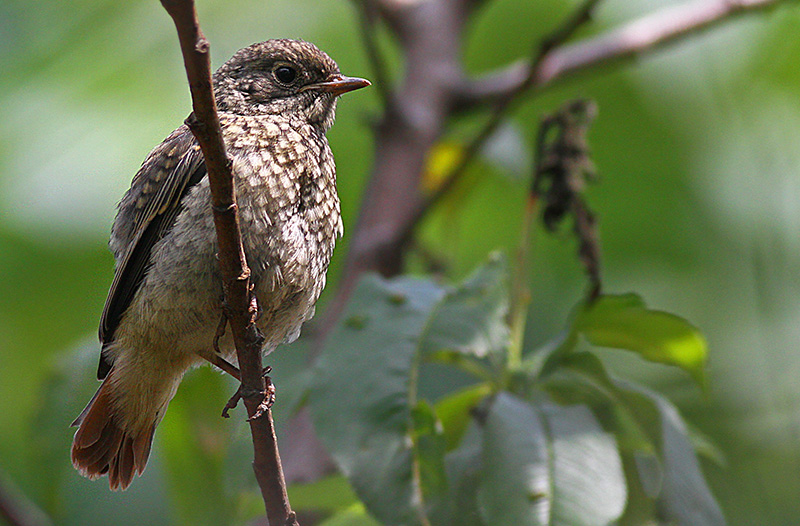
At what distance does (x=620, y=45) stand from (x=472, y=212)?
4.46 ft

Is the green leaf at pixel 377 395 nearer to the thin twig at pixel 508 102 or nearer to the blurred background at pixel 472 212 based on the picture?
the blurred background at pixel 472 212

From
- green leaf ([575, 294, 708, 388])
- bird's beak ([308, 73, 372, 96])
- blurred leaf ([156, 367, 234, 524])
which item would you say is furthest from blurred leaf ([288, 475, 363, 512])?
bird's beak ([308, 73, 372, 96])

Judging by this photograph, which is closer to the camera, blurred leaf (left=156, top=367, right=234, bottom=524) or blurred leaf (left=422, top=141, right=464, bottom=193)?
blurred leaf (left=156, top=367, right=234, bottom=524)

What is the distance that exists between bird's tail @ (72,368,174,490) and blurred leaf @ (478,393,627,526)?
0.80m

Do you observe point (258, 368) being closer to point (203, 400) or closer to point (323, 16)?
point (203, 400)

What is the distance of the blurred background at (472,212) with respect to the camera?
10.2 ft

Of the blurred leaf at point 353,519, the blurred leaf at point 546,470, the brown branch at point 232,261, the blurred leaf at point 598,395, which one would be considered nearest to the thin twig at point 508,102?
the blurred leaf at point 598,395

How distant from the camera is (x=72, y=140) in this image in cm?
401

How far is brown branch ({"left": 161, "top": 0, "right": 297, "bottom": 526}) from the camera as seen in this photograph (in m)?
1.32

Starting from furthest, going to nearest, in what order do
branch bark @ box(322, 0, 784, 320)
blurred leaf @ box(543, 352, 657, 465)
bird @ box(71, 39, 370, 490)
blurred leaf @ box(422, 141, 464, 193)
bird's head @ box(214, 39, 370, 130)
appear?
blurred leaf @ box(422, 141, 464, 193)
branch bark @ box(322, 0, 784, 320)
blurred leaf @ box(543, 352, 657, 465)
bird's head @ box(214, 39, 370, 130)
bird @ box(71, 39, 370, 490)

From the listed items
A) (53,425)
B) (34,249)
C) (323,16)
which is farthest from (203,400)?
(323,16)

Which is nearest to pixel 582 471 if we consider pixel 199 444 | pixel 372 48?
pixel 199 444

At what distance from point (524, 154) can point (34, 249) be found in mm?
2221

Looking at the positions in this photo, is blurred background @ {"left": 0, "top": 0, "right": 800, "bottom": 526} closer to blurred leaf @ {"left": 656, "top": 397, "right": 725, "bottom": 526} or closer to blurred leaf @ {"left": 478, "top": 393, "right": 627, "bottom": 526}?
blurred leaf @ {"left": 656, "top": 397, "right": 725, "bottom": 526}
